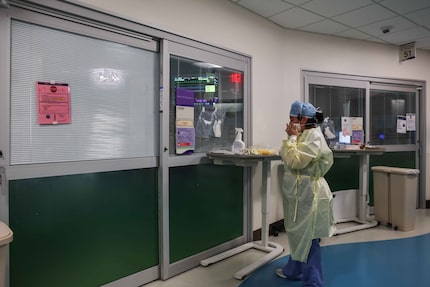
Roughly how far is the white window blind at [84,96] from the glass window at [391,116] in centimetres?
371

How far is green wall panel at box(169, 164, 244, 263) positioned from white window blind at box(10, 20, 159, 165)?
488mm

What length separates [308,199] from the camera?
2350mm

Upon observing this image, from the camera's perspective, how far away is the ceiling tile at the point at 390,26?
3.73 meters

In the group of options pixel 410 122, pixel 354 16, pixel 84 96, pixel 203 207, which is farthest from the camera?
pixel 410 122

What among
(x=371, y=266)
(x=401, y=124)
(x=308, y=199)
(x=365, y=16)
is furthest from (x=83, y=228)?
(x=401, y=124)

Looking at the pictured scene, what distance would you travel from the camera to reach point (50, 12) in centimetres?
189

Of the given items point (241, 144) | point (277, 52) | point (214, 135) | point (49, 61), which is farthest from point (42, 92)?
point (277, 52)

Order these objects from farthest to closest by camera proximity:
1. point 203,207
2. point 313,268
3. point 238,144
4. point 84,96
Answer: point 238,144, point 203,207, point 313,268, point 84,96

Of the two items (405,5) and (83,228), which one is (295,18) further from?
(83,228)

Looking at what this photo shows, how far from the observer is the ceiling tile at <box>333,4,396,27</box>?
11.0 ft

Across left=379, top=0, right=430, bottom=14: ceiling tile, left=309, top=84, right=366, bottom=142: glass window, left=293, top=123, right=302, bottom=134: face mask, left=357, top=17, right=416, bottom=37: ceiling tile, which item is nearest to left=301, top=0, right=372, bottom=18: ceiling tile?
left=379, top=0, right=430, bottom=14: ceiling tile

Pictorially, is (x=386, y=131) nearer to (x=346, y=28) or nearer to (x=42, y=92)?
(x=346, y=28)

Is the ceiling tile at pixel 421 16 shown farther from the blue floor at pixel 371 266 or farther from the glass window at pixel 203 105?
the blue floor at pixel 371 266

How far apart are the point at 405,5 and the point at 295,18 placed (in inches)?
45.7
